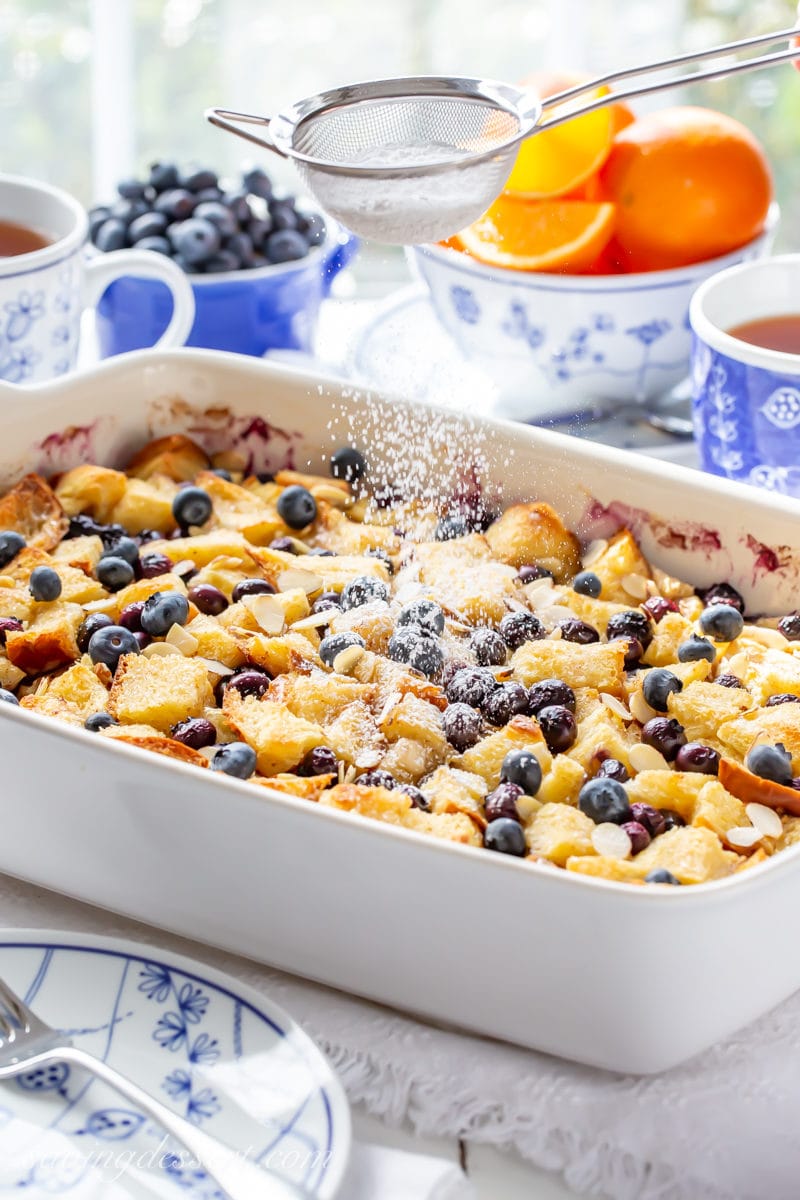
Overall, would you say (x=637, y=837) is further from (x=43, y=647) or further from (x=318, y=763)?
(x=43, y=647)

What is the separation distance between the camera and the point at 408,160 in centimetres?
133

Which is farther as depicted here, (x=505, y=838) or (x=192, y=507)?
(x=192, y=507)

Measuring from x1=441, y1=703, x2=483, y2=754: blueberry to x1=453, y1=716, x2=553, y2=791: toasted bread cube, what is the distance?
15 millimetres

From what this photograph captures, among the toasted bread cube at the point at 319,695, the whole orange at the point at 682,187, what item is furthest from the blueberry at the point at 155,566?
the whole orange at the point at 682,187

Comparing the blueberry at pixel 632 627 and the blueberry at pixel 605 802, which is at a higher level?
the blueberry at pixel 632 627

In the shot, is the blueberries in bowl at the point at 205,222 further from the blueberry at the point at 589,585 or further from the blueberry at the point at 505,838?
the blueberry at the point at 505,838

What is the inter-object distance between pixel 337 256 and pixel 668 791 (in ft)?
3.41

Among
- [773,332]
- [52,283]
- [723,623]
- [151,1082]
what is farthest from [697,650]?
[52,283]

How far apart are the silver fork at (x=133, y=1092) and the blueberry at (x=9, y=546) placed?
52cm

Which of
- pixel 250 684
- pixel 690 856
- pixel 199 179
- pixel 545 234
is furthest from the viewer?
pixel 199 179

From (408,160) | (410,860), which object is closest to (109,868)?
(410,860)

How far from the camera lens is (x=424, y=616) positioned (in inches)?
50.1

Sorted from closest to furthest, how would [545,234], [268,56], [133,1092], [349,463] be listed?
[133,1092] → [349,463] → [545,234] → [268,56]

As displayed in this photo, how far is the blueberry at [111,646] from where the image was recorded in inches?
49.0
